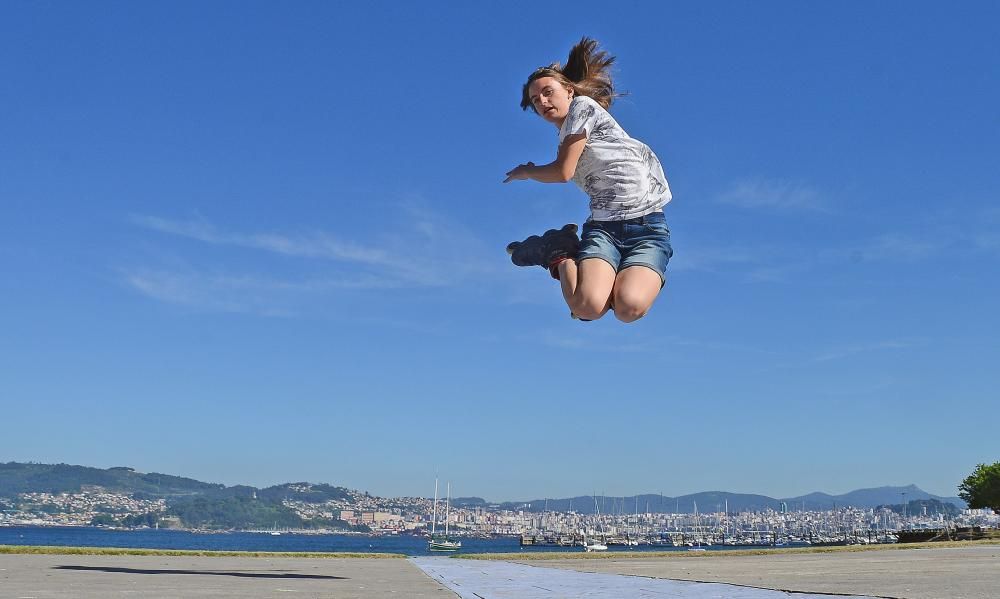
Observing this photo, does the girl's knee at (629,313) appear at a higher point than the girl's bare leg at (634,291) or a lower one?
lower

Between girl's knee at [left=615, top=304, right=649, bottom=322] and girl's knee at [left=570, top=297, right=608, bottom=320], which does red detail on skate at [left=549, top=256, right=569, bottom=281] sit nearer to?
girl's knee at [left=570, top=297, right=608, bottom=320]

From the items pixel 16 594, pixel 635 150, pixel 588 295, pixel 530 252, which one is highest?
pixel 635 150

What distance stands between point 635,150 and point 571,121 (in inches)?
30.5

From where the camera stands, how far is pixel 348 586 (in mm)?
10734

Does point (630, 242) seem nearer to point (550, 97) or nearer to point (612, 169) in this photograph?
point (612, 169)

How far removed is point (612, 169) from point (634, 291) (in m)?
1.24

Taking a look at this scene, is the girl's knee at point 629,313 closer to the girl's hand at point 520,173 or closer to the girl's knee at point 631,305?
the girl's knee at point 631,305

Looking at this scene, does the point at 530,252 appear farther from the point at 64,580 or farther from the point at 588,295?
the point at 64,580

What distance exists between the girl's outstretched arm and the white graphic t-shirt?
15cm

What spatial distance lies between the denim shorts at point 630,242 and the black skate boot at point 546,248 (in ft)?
0.41

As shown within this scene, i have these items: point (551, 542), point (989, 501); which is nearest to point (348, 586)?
point (989, 501)

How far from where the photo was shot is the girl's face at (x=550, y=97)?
28.1ft

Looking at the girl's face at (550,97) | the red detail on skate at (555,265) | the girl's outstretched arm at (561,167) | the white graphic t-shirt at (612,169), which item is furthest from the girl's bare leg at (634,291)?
the girl's face at (550,97)

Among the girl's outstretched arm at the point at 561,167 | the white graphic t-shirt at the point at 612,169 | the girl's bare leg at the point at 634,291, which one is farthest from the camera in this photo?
the white graphic t-shirt at the point at 612,169
